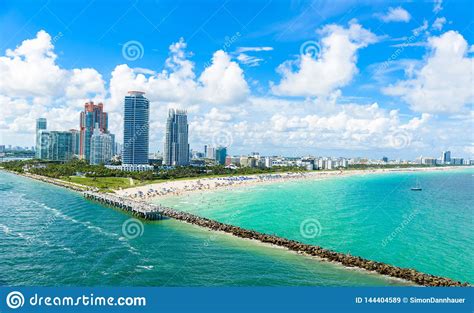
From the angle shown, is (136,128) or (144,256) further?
(136,128)

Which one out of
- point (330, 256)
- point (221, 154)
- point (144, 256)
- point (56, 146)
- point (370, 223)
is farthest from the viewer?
point (221, 154)

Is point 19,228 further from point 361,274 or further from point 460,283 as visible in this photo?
point 460,283

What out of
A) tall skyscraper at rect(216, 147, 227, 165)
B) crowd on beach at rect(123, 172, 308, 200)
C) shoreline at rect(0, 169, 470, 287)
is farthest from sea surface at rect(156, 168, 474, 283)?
tall skyscraper at rect(216, 147, 227, 165)

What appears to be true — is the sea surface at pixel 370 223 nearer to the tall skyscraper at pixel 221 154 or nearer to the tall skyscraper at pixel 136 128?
the tall skyscraper at pixel 136 128

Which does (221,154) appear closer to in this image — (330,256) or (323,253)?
(323,253)

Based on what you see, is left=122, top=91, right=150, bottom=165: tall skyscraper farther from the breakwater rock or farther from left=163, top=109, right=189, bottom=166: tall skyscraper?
the breakwater rock

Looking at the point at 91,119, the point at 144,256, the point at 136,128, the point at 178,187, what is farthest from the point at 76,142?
the point at 144,256
